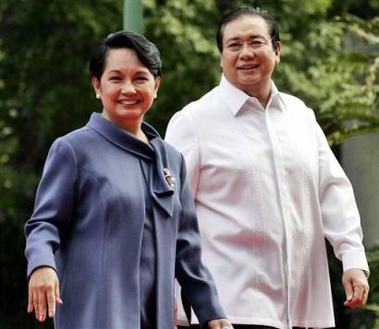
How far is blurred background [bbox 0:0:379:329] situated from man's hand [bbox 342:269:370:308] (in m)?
9.00

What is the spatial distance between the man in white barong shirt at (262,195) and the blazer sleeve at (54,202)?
4.46ft

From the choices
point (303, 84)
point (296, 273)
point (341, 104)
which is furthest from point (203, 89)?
point (296, 273)

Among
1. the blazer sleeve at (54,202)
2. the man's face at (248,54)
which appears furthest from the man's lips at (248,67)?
the blazer sleeve at (54,202)

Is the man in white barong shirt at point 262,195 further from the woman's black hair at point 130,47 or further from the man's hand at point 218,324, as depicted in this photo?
the woman's black hair at point 130,47

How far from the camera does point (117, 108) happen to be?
6227 millimetres

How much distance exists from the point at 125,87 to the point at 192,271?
768 millimetres

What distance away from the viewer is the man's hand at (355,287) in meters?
7.28

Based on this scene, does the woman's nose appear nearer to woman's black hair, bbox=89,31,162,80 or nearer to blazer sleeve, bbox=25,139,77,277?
woman's black hair, bbox=89,31,162,80

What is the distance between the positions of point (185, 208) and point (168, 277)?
37 cm

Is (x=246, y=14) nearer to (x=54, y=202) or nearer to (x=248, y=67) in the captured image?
(x=248, y=67)

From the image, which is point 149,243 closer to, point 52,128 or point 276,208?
point 276,208

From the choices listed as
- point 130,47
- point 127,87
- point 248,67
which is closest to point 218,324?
point 127,87

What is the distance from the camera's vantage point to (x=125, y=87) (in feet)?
20.4

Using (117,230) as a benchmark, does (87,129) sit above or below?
above
